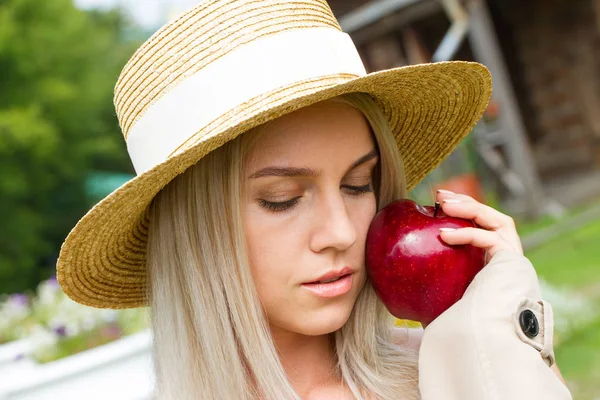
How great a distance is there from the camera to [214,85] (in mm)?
1409

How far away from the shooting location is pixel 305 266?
144 centimetres

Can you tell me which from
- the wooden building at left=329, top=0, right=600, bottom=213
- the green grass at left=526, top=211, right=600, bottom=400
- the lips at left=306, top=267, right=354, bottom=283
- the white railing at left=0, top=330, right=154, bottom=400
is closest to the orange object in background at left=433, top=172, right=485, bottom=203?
the wooden building at left=329, top=0, right=600, bottom=213

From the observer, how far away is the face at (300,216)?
1.44 meters

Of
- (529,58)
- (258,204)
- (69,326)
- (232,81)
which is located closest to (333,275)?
(258,204)

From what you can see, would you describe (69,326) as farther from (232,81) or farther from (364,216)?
(232,81)

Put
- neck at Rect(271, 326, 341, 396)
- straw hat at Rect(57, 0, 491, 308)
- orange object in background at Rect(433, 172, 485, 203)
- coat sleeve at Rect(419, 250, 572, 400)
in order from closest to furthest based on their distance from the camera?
coat sleeve at Rect(419, 250, 572, 400)
straw hat at Rect(57, 0, 491, 308)
neck at Rect(271, 326, 341, 396)
orange object in background at Rect(433, 172, 485, 203)

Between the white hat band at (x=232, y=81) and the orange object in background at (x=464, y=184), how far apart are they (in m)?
6.11

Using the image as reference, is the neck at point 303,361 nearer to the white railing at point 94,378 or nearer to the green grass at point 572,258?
the white railing at point 94,378

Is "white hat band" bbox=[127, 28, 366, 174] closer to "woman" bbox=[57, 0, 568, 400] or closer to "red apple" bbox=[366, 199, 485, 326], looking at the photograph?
"woman" bbox=[57, 0, 568, 400]

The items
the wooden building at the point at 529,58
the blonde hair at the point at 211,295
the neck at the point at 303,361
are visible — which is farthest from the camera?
the wooden building at the point at 529,58

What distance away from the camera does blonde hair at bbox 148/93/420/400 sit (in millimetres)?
1491

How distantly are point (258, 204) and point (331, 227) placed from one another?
6.5 inches

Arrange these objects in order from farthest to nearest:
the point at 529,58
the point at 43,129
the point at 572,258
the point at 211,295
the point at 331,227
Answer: the point at 43,129, the point at 529,58, the point at 572,258, the point at 211,295, the point at 331,227

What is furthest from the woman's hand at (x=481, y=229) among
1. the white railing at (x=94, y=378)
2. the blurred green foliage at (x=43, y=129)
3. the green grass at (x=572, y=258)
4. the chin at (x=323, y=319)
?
the blurred green foliage at (x=43, y=129)
